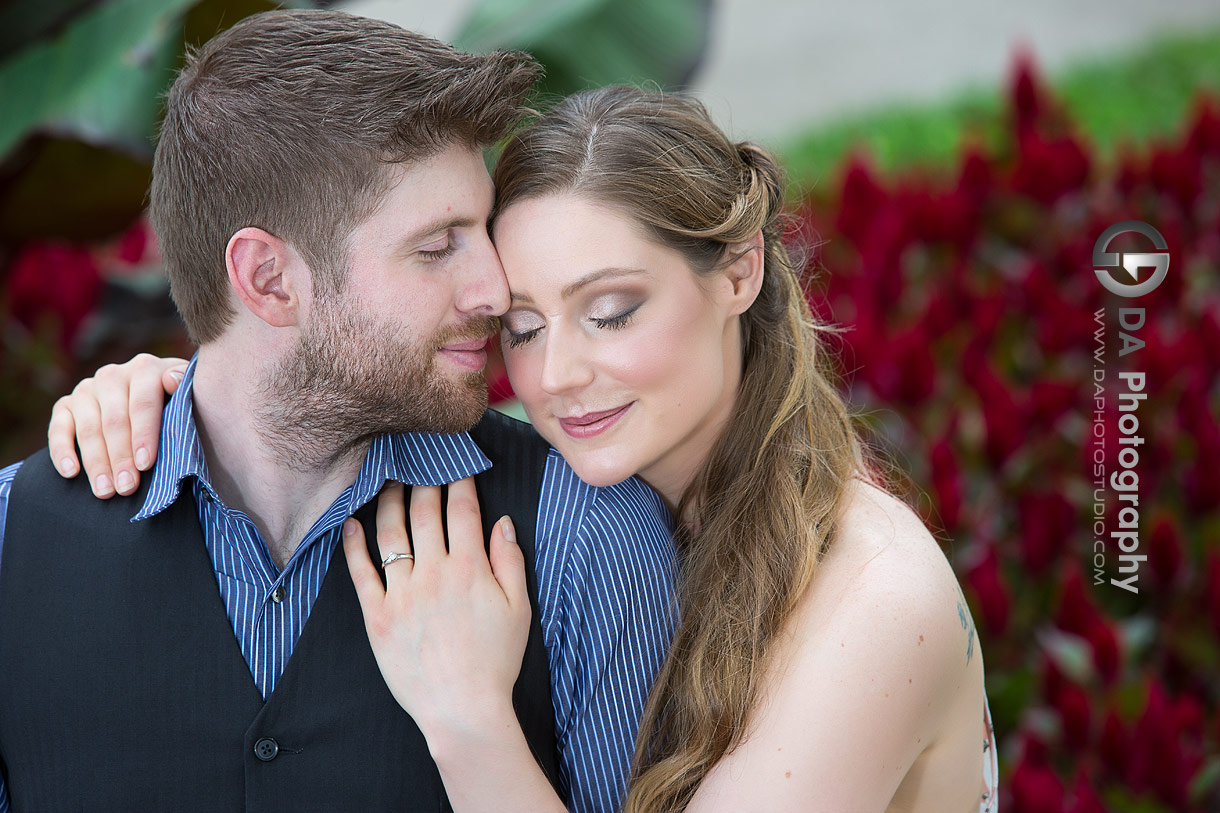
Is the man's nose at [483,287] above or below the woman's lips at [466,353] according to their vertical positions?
above

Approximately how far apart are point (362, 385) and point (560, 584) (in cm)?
47

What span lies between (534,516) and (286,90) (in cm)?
81

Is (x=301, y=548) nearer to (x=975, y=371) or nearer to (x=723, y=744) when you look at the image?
(x=723, y=744)

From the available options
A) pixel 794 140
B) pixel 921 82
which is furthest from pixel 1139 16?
pixel 794 140

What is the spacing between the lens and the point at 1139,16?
28.1ft

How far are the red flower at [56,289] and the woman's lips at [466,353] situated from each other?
235 centimetres

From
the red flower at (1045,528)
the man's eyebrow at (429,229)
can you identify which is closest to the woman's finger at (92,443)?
the man's eyebrow at (429,229)

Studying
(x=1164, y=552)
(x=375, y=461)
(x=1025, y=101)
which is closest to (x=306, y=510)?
(x=375, y=461)

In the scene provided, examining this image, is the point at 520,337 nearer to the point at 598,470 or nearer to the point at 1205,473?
the point at 598,470

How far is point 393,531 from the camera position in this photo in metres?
2.08

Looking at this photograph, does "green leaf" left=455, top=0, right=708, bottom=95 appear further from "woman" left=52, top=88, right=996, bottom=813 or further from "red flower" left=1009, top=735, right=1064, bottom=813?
"red flower" left=1009, top=735, right=1064, bottom=813

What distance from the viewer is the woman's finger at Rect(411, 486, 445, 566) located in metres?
2.05

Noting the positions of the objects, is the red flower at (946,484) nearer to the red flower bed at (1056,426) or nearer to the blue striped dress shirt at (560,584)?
the red flower bed at (1056,426)

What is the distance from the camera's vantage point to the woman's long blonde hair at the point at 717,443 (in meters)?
2.05
